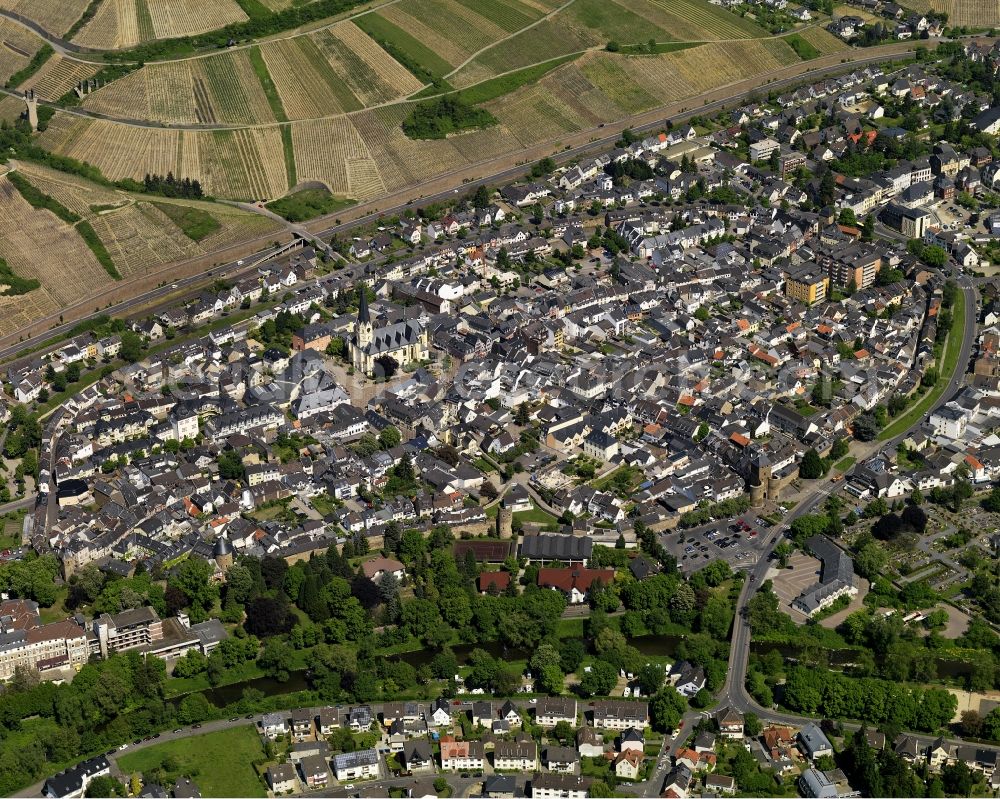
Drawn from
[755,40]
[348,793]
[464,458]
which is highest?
[755,40]

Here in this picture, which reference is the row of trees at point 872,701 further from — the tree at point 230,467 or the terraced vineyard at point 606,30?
the terraced vineyard at point 606,30

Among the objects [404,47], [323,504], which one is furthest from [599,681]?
[404,47]

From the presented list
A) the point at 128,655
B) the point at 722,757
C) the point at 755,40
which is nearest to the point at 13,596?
the point at 128,655

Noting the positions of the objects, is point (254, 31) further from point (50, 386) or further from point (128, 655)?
point (128, 655)

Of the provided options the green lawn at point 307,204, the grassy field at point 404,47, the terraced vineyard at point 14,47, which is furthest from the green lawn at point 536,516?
the terraced vineyard at point 14,47

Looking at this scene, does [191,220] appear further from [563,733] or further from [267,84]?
[563,733]

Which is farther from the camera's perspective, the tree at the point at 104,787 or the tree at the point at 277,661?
the tree at the point at 277,661

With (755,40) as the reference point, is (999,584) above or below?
below
